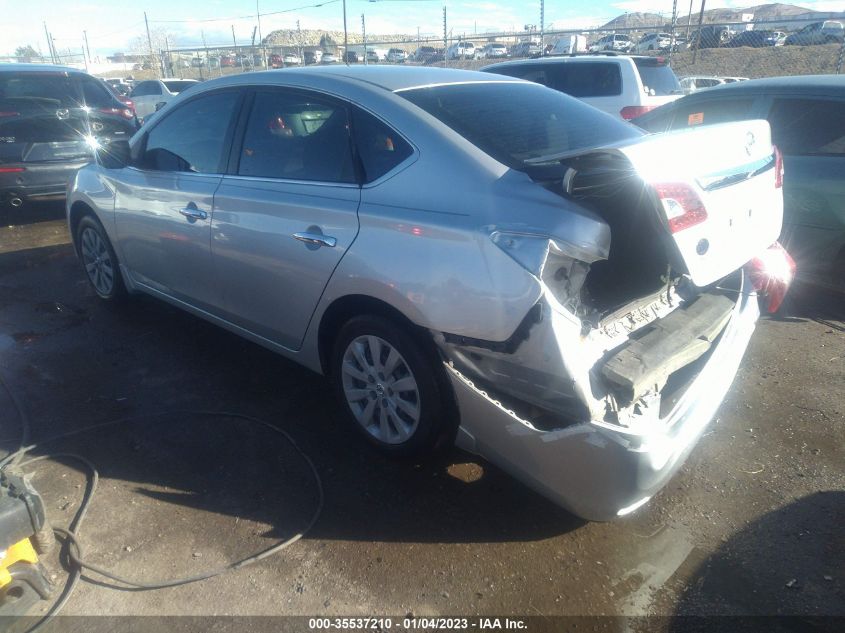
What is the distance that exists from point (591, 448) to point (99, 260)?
4.25 m

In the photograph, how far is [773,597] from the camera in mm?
2336

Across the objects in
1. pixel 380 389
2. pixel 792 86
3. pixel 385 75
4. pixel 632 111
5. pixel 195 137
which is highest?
pixel 385 75

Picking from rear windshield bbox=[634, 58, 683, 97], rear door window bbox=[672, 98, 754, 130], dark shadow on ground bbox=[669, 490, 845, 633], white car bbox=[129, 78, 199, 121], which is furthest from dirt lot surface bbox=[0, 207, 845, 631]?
white car bbox=[129, 78, 199, 121]

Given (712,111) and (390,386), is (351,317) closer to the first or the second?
(390,386)

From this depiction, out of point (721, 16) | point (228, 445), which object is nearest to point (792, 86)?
point (228, 445)

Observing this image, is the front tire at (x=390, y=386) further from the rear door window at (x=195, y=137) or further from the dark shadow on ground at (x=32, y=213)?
the dark shadow on ground at (x=32, y=213)

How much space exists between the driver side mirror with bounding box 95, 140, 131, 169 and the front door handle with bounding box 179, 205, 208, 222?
0.98 meters

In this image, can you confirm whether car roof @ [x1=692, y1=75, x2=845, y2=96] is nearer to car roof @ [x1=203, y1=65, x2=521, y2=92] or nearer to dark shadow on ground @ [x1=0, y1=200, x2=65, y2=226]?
car roof @ [x1=203, y1=65, x2=521, y2=92]

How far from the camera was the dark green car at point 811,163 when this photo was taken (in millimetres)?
4660

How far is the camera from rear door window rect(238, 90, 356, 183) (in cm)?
310

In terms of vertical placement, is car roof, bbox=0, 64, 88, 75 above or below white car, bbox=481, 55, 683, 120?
above

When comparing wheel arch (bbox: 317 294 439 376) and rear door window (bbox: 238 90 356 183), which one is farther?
rear door window (bbox: 238 90 356 183)

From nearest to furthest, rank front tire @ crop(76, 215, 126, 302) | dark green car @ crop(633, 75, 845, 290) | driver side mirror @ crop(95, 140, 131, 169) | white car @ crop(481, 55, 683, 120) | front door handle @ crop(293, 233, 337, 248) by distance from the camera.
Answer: front door handle @ crop(293, 233, 337, 248) < driver side mirror @ crop(95, 140, 131, 169) < dark green car @ crop(633, 75, 845, 290) < front tire @ crop(76, 215, 126, 302) < white car @ crop(481, 55, 683, 120)

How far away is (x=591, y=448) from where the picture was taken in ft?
7.41
